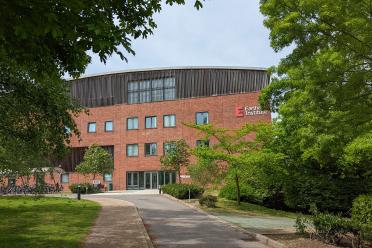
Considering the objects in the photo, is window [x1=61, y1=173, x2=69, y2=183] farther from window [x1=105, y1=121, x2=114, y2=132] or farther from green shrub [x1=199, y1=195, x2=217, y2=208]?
green shrub [x1=199, y1=195, x2=217, y2=208]

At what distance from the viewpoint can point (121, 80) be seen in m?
63.3

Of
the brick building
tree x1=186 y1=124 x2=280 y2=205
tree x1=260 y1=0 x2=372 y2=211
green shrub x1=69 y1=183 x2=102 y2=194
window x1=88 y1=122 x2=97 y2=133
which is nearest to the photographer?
tree x1=260 y1=0 x2=372 y2=211

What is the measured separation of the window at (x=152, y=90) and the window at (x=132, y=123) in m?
2.29

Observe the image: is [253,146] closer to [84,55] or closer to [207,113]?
[84,55]

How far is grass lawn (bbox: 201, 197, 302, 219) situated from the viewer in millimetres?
24859

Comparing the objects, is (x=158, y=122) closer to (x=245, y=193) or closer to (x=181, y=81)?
(x=181, y=81)

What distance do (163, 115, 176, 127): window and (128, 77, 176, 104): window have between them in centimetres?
244

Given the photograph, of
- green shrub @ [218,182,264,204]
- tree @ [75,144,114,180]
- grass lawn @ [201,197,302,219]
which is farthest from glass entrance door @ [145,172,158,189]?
grass lawn @ [201,197,302,219]

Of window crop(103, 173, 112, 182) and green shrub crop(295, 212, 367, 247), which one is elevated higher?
window crop(103, 173, 112, 182)

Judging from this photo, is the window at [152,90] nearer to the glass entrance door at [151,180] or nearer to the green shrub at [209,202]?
the glass entrance door at [151,180]

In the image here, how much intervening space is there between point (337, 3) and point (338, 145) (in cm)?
542

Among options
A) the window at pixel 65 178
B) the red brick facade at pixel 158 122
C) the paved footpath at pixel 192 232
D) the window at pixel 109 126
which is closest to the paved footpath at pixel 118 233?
the paved footpath at pixel 192 232

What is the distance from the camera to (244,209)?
86.2 ft

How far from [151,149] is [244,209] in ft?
114
